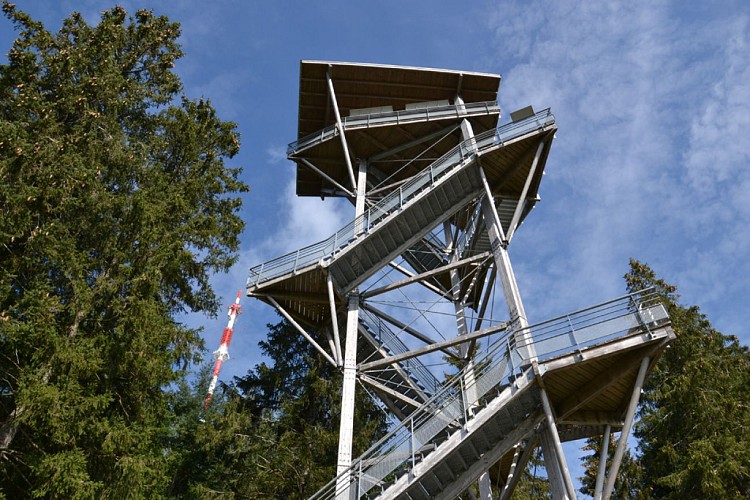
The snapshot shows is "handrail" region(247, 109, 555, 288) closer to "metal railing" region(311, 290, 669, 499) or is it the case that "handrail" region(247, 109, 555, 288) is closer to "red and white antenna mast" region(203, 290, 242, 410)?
"metal railing" region(311, 290, 669, 499)

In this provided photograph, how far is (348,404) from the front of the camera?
42.2ft

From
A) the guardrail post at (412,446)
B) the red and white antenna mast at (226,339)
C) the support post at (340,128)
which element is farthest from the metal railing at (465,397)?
the red and white antenna mast at (226,339)

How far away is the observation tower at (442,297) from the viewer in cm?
1102

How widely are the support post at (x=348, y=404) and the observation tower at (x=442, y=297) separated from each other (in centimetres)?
3

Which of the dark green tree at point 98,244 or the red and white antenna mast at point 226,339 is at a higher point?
the red and white antenna mast at point 226,339

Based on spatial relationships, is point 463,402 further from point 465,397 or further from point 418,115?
point 418,115

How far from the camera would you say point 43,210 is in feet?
38.7

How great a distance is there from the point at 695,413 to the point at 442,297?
910 centimetres

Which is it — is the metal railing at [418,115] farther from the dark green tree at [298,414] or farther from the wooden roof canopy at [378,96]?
the dark green tree at [298,414]

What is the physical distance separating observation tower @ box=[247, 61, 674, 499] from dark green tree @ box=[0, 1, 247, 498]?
2.78 metres

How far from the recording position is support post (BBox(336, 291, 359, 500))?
11516 mm

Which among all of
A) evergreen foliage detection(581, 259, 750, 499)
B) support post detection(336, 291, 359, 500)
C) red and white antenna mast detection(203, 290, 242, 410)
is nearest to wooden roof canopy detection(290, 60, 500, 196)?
support post detection(336, 291, 359, 500)

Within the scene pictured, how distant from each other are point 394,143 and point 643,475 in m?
15.2

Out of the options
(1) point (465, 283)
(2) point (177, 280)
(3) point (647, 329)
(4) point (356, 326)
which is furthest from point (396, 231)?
(3) point (647, 329)
